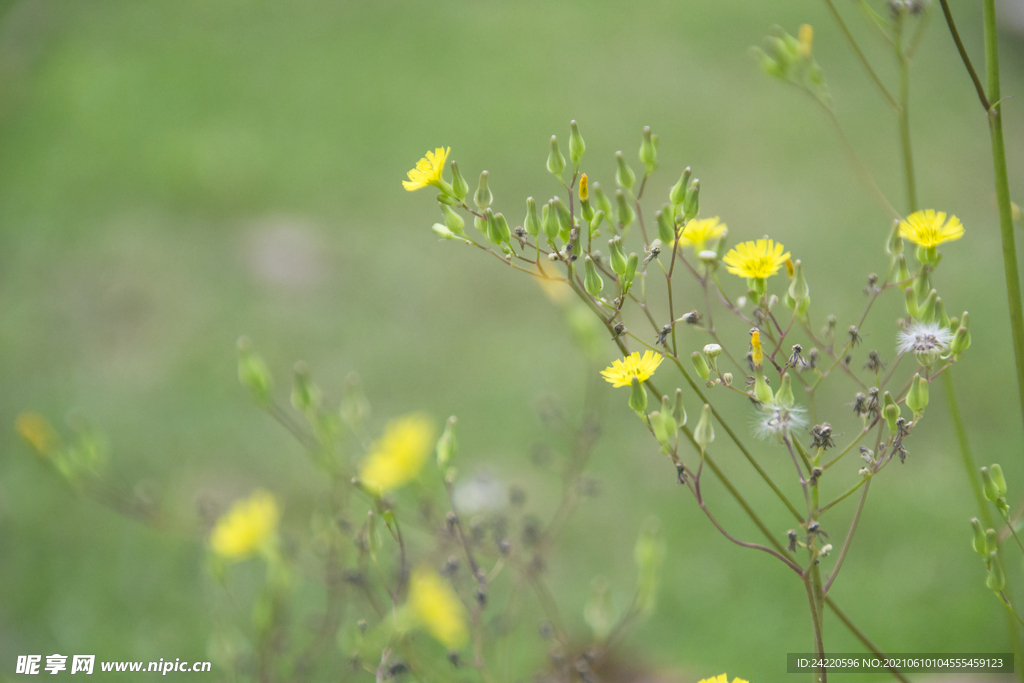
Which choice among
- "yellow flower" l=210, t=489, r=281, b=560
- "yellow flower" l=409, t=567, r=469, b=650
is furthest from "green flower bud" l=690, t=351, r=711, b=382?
"yellow flower" l=210, t=489, r=281, b=560

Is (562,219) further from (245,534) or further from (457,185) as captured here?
(245,534)

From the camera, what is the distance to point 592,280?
0.76m

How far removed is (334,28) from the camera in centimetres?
422

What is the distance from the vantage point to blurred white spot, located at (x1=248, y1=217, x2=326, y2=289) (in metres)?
2.96

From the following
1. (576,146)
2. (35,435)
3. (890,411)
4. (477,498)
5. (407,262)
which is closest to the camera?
(890,411)

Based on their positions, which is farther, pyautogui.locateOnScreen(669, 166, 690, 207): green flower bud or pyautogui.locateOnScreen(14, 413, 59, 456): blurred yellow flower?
pyautogui.locateOnScreen(14, 413, 59, 456): blurred yellow flower

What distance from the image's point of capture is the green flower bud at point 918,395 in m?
0.74

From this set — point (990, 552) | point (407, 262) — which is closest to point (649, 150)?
point (990, 552)

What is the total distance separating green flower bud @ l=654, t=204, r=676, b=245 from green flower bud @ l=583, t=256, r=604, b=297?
0.30ft

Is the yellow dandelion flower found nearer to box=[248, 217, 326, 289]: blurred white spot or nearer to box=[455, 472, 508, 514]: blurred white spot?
box=[455, 472, 508, 514]: blurred white spot

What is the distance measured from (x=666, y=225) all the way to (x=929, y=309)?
0.27 meters

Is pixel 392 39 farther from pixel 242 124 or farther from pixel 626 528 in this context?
pixel 626 528

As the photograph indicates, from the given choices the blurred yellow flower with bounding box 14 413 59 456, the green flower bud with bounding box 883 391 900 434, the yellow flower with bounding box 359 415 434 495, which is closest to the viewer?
the green flower bud with bounding box 883 391 900 434

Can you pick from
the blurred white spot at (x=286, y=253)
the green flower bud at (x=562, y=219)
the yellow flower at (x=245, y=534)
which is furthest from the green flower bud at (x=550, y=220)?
the blurred white spot at (x=286, y=253)
